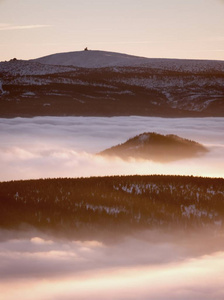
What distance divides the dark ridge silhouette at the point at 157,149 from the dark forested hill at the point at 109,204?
11.9m

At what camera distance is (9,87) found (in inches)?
3366

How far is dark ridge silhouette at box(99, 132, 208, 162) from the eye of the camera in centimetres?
2867

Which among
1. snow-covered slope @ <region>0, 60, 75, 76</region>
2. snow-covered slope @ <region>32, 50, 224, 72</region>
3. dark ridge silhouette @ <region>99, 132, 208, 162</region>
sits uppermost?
snow-covered slope @ <region>32, 50, 224, 72</region>

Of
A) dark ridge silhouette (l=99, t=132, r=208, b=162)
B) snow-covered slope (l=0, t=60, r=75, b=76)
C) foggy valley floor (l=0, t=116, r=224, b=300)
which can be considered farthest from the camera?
snow-covered slope (l=0, t=60, r=75, b=76)

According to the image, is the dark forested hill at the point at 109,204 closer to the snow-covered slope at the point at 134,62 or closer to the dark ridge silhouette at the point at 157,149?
the dark ridge silhouette at the point at 157,149

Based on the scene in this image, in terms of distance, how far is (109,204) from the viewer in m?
13.6

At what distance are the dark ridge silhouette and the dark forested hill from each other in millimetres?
11860

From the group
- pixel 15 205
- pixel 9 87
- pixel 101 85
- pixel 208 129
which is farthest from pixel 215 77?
pixel 15 205

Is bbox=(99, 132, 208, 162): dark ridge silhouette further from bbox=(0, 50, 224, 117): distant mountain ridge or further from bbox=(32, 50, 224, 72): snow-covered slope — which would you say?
bbox=(32, 50, 224, 72): snow-covered slope

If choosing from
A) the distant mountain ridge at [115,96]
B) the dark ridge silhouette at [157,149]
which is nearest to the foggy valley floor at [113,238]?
the dark ridge silhouette at [157,149]

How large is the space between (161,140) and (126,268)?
66.9 ft

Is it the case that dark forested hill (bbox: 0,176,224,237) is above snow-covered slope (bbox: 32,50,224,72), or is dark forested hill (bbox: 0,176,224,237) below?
below

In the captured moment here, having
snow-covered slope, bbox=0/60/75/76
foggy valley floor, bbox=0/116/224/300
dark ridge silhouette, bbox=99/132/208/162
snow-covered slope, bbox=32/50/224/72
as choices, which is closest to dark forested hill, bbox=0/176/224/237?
foggy valley floor, bbox=0/116/224/300

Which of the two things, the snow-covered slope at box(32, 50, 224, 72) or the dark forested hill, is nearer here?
the dark forested hill
